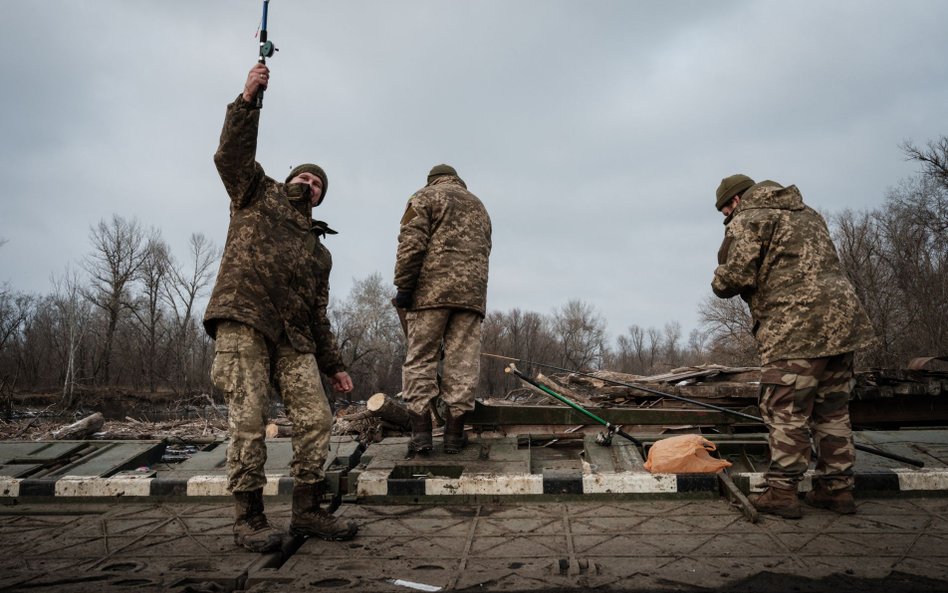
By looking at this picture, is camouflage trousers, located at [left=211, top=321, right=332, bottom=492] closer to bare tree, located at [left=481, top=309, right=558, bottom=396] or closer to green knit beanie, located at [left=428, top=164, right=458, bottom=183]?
green knit beanie, located at [left=428, top=164, right=458, bottom=183]

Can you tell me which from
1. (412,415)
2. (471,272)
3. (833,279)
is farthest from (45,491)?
(833,279)

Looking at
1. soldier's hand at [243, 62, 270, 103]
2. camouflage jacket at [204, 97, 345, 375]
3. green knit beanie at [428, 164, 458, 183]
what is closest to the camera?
soldier's hand at [243, 62, 270, 103]

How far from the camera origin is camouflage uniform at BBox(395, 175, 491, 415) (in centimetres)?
497

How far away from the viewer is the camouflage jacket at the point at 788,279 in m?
3.79

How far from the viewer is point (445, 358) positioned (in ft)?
16.7

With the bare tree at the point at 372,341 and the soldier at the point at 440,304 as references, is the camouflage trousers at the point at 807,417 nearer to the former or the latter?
the soldier at the point at 440,304

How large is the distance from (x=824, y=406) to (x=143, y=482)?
184 inches

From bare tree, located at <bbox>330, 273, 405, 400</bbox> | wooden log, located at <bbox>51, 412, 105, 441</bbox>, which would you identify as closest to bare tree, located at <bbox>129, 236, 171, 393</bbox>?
bare tree, located at <bbox>330, 273, 405, 400</bbox>

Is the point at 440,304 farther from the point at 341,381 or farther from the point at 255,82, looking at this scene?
the point at 255,82

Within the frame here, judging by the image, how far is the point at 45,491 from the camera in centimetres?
448

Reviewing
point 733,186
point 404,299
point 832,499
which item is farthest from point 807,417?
point 404,299

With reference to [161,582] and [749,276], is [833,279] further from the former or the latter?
[161,582]

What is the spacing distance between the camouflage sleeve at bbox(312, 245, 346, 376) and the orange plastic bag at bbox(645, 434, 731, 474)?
2287mm

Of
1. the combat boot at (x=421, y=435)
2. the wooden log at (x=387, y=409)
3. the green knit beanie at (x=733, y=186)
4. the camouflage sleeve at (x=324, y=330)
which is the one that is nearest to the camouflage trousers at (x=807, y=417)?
the green knit beanie at (x=733, y=186)
